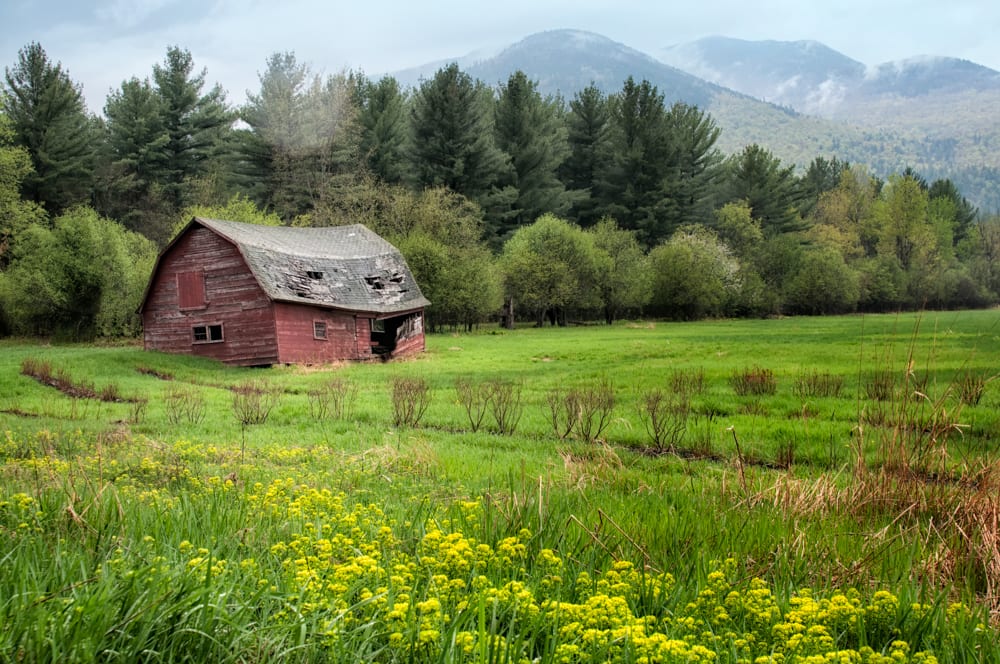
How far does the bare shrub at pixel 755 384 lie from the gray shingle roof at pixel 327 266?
2148 cm

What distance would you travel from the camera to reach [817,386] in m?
16.7

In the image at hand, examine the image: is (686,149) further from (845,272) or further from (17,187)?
(17,187)

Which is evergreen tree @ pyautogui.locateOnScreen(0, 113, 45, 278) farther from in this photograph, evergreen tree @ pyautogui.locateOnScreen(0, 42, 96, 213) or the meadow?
the meadow

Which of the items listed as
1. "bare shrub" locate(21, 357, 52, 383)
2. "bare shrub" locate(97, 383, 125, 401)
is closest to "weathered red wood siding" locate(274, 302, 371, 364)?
"bare shrub" locate(21, 357, 52, 383)

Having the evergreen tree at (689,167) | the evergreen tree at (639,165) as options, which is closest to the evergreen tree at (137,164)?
the evergreen tree at (639,165)

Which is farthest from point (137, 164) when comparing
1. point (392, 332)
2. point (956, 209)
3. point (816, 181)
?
point (956, 209)

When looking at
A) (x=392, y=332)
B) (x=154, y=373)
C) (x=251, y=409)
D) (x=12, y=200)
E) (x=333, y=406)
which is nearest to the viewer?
(x=251, y=409)

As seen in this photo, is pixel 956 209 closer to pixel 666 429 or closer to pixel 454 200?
pixel 454 200

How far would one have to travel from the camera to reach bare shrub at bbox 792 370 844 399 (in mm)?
16156

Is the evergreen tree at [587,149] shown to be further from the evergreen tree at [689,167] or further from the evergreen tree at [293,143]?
the evergreen tree at [293,143]

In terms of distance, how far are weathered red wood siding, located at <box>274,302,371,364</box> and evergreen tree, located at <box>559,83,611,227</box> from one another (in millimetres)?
41937

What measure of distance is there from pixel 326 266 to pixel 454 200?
24.2 meters

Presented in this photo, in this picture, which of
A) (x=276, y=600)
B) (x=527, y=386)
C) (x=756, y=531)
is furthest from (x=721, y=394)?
(x=276, y=600)

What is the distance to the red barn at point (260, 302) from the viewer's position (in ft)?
104
